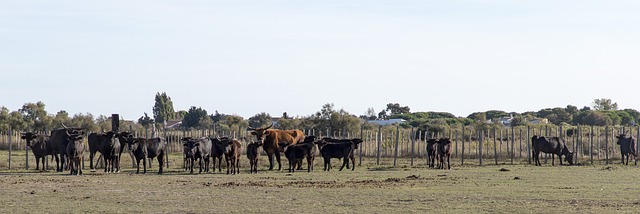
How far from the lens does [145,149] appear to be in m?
36.9

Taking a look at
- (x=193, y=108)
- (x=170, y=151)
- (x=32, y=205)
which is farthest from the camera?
(x=193, y=108)

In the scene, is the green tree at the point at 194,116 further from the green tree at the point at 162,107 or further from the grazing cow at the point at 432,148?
the grazing cow at the point at 432,148

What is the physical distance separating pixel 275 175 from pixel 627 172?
41.2 ft

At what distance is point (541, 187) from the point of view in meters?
27.9

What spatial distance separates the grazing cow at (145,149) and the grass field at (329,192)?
2.19 feet

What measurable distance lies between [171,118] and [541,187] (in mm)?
112245

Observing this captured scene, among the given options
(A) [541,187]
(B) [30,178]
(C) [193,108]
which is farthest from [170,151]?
(C) [193,108]

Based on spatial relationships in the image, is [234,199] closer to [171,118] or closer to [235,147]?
A: [235,147]

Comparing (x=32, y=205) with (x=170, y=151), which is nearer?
(x=32, y=205)

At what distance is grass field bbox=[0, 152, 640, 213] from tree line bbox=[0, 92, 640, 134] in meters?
16.5

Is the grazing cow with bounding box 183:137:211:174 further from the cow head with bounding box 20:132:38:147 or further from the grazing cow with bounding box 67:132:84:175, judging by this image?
the cow head with bounding box 20:132:38:147

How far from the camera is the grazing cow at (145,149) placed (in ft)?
121

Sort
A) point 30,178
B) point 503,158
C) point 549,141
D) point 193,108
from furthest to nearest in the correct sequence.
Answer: point 193,108, point 503,158, point 549,141, point 30,178

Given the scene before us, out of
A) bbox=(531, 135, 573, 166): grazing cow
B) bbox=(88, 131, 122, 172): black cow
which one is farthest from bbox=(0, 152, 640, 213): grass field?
Answer: bbox=(531, 135, 573, 166): grazing cow
